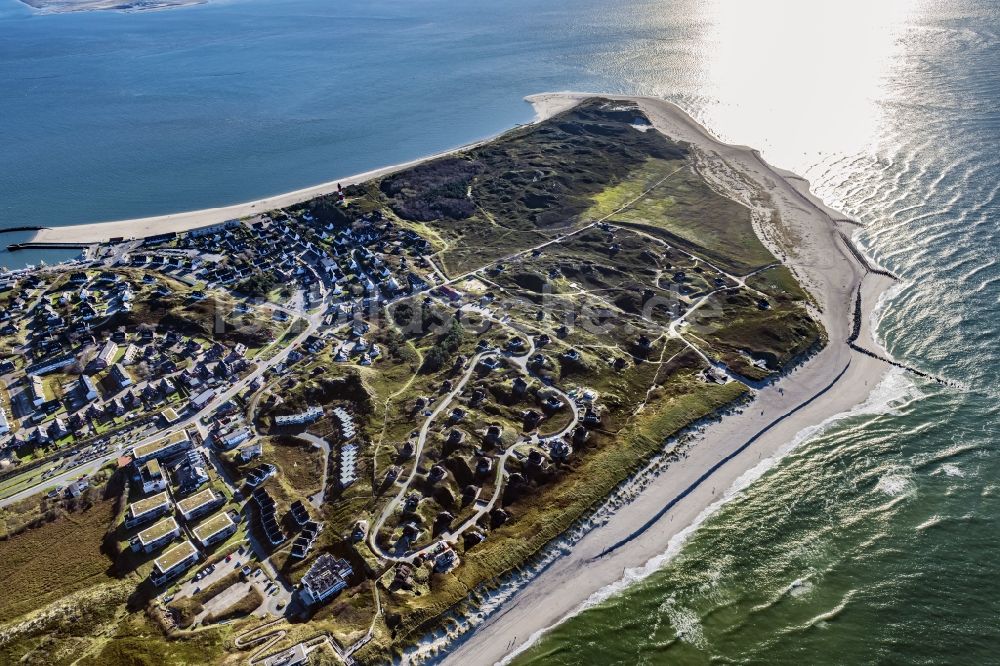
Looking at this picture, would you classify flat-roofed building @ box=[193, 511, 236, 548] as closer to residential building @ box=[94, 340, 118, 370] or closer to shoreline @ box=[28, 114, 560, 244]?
residential building @ box=[94, 340, 118, 370]

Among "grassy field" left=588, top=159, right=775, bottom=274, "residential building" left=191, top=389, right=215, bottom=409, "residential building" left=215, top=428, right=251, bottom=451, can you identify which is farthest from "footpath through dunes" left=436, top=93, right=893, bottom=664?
"residential building" left=191, top=389, right=215, bottom=409

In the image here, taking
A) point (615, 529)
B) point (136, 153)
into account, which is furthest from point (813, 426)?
point (136, 153)

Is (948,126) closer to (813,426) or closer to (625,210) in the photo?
(625,210)

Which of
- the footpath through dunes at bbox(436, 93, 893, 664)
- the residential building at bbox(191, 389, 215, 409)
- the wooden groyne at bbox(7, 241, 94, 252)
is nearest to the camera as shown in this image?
the footpath through dunes at bbox(436, 93, 893, 664)

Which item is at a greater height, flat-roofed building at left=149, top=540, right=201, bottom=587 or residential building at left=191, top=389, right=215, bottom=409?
residential building at left=191, top=389, right=215, bottom=409

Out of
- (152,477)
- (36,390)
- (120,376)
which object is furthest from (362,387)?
(36,390)

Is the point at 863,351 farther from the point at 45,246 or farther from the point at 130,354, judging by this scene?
the point at 45,246
